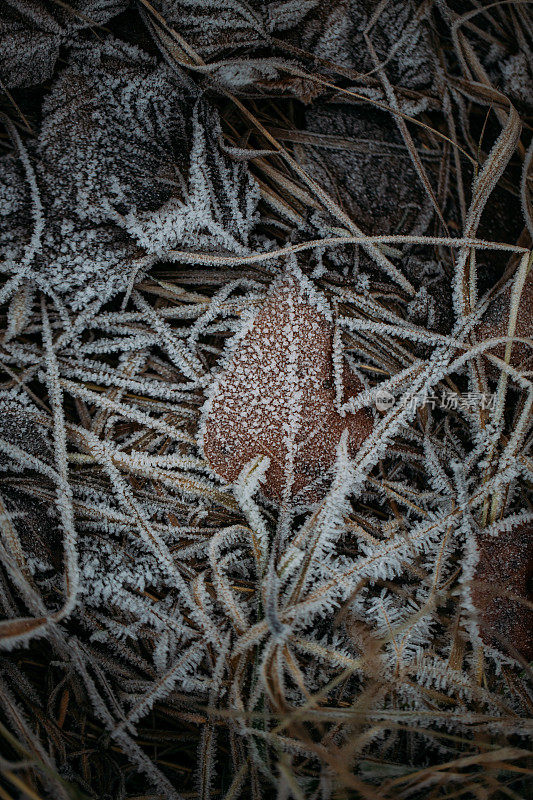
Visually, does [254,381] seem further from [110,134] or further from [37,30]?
[37,30]

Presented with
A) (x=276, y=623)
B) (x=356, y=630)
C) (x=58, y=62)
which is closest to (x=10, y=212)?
(x=58, y=62)

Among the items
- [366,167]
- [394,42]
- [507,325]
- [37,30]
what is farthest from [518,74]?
[37,30]

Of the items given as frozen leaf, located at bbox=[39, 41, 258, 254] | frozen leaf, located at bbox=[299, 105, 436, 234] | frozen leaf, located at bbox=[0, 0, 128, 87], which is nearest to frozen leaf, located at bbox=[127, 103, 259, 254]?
frozen leaf, located at bbox=[39, 41, 258, 254]

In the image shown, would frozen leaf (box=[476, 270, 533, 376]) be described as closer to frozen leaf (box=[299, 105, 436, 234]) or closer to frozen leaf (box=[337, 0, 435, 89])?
frozen leaf (box=[299, 105, 436, 234])

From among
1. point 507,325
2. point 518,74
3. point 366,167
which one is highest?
point 518,74

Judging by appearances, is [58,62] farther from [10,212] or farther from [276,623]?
[276,623]

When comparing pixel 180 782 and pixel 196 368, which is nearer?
pixel 180 782
